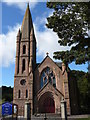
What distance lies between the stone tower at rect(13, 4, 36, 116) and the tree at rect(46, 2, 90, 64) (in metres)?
18.8

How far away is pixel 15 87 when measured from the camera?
31641mm

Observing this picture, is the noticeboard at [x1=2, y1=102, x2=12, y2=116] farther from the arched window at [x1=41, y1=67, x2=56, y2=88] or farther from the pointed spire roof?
the pointed spire roof

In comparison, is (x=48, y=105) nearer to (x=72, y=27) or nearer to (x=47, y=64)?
(x=47, y=64)

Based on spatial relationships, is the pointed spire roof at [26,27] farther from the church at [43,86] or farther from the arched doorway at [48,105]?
the arched doorway at [48,105]

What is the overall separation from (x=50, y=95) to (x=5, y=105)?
17498 mm

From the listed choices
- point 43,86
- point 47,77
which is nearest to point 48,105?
point 43,86

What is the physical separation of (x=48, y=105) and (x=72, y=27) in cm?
2190

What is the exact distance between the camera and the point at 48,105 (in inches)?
1187

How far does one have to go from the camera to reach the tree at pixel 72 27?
39.9 feet

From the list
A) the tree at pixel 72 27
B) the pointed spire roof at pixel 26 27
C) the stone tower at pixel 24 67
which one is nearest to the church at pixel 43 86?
the stone tower at pixel 24 67

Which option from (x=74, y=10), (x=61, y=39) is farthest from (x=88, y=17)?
(x=61, y=39)

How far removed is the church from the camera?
28719mm

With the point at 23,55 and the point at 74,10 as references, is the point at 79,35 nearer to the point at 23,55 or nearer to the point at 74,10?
the point at 74,10

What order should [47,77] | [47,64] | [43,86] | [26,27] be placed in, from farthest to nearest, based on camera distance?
1. [26,27]
2. [47,64]
3. [47,77]
4. [43,86]
